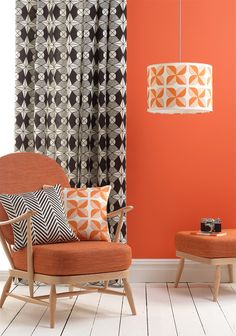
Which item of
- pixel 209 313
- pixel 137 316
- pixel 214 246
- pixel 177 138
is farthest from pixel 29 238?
pixel 177 138

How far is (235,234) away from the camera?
507cm

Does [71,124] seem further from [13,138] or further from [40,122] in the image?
[13,138]

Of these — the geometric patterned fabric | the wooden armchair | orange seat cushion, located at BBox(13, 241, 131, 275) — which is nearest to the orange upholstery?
the wooden armchair

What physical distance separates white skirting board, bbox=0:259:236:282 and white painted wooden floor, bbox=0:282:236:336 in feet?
1.00

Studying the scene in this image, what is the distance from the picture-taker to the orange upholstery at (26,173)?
186 inches

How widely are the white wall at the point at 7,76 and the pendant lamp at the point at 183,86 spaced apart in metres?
1.52

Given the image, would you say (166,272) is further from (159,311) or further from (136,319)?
(136,319)

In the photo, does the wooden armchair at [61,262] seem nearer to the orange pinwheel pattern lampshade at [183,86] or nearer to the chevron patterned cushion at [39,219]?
the chevron patterned cushion at [39,219]

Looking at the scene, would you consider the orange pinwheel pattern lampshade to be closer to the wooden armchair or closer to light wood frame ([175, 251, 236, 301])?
the wooden armchair

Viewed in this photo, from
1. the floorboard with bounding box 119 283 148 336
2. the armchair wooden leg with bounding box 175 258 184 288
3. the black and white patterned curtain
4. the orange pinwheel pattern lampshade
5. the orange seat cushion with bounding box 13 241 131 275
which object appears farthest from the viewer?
the black and white patterned curtain

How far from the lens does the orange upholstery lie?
472cm

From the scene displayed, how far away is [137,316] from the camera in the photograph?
434 centimetres

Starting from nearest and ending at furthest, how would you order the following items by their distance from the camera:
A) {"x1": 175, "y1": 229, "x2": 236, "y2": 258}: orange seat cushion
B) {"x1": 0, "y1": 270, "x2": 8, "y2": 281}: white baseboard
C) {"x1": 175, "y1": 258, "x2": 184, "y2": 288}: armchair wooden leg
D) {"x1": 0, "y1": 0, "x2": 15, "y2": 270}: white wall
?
{"x1": 175, "y1": 229, "x2": 236, "y2": 258}: orange seat cushion, {"x1": 175, "y1": 258, "x2": 184, "y2": 288}: armchair wooden leg, {"x1": 0, "y1": 270, "x2": 8, "y2": 281}: white baseboard, {"x1": 0, "y1": 0, "x2": 15, "y2": 270}: white wall

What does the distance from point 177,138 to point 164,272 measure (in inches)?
44.3
